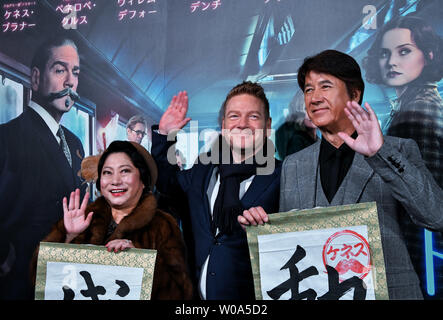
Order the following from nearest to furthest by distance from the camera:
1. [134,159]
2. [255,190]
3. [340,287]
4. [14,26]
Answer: [340,287], [255,190], [134,159], [14,26]

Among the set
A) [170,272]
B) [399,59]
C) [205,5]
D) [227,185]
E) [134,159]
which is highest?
[205,5]

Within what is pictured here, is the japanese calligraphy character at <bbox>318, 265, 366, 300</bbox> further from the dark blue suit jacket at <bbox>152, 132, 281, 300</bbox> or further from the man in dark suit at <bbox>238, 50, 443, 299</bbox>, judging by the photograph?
the dark blue suit jacket at <bbox>152, 132, 281, 300</bbox>

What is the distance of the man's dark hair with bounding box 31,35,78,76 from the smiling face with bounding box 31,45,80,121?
0.08ft

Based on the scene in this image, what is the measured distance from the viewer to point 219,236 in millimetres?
Result: 2678

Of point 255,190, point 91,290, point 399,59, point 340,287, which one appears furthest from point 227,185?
point 399,59

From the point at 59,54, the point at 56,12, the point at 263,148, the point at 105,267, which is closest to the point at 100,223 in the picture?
the point at 105,267

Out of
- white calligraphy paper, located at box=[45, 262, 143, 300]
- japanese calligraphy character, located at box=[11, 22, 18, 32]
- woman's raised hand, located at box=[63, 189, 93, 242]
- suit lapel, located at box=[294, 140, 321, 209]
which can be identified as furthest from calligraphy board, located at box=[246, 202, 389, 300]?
japanese calligraphy character, located at box=[11, 22, 18, 32]

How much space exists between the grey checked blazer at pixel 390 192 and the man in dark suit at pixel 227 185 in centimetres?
21

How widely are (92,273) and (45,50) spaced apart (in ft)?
6.81

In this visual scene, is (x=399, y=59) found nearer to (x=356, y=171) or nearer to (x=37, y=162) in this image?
(x=356, y=171)

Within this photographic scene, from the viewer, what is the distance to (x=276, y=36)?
329cm

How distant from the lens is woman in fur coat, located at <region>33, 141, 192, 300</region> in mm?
2600

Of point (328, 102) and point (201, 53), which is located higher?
point (201, 53)

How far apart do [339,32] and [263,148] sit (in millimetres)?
1073
